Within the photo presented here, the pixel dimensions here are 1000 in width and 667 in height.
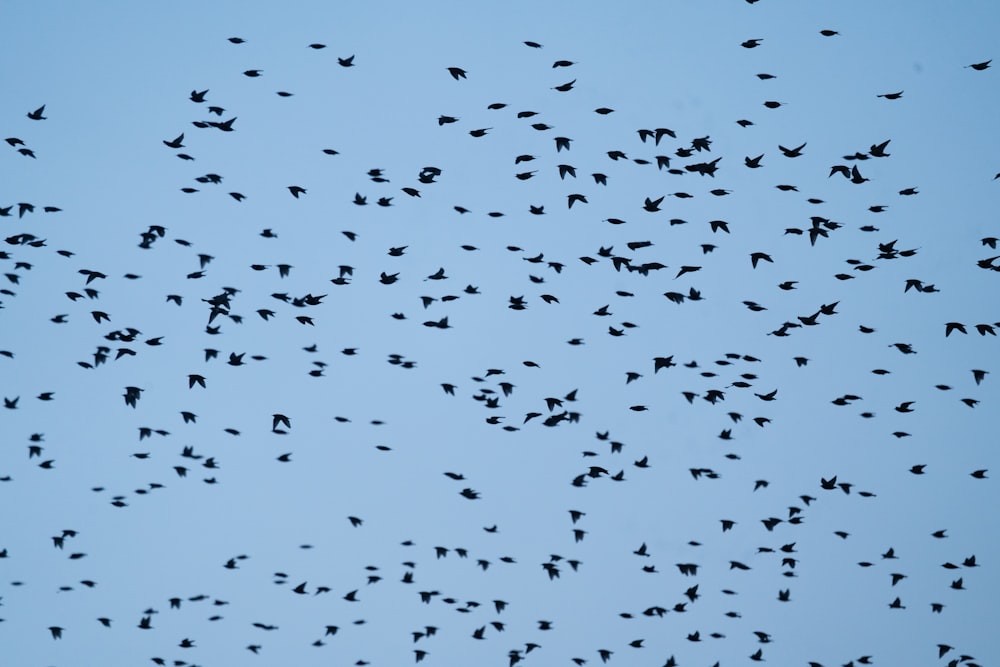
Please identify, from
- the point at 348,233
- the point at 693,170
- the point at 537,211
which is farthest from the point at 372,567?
the point at 693,170

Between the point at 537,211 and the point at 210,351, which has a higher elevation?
the point at 537,211

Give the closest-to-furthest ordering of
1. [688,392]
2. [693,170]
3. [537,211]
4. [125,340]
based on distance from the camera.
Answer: [693,170]
[537,211]
[125,340]
[688,392]

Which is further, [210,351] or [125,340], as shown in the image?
[210,351]

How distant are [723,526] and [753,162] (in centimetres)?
1272

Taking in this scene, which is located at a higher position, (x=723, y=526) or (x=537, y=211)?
(x=537, y=211)

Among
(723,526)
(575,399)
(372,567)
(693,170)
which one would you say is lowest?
(372,567)

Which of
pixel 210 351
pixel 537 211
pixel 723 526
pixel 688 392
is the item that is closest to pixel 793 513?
pixel 723 526

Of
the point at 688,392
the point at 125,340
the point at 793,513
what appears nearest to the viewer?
the point at 125,340

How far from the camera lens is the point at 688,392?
1554 inches

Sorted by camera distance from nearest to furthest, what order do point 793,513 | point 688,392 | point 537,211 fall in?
point 537,211 → point 688,392 → point 793,513

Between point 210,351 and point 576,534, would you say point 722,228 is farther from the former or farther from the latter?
point 210,351

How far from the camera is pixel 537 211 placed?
3462cm

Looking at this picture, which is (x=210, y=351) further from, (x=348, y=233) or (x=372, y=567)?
(x=372, y=567)

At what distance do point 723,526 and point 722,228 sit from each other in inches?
380
